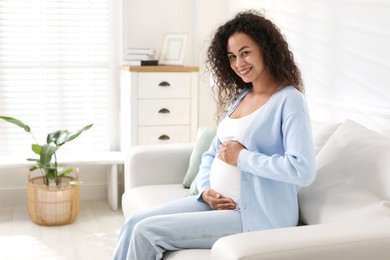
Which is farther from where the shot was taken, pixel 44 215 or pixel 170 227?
pixel 44 215

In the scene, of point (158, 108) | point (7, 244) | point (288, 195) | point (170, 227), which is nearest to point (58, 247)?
point (7, 244)

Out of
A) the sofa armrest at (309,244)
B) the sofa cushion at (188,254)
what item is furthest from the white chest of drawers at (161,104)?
the sofa armrest at (309,244)

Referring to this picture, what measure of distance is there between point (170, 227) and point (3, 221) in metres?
2.14

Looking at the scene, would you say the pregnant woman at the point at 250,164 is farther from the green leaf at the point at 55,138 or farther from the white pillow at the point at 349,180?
the green leaf at the point at 55,138

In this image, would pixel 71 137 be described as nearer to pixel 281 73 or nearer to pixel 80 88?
pixel 80 88

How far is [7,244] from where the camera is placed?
336cm

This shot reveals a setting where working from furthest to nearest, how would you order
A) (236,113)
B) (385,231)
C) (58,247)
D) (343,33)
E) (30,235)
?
(30,235) → (58,247) → (343,33) → (236,113) → (385,231)

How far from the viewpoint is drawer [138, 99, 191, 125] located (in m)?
3.90

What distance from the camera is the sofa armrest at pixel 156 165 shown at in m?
3.04

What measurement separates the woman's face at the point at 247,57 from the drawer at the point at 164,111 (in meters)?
1.76

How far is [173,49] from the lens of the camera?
4.18m

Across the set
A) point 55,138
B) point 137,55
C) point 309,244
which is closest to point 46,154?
point 55,138

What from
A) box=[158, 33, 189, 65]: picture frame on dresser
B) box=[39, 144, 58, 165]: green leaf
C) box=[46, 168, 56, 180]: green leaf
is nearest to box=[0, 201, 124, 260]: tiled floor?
box=[46, 168, 56, 180]: green leaf

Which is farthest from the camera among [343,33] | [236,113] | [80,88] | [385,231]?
[80,88]
